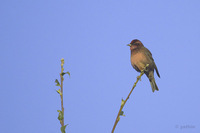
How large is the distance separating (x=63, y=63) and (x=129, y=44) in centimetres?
671

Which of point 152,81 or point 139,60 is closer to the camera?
point 139,60

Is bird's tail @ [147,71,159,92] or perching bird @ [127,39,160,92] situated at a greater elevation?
perching bird @ [127,39,160,92]

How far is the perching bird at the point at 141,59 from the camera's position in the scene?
859 cm

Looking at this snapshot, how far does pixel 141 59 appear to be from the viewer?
28.1ft

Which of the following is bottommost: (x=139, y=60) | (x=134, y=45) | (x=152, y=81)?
(x=152, y=81)

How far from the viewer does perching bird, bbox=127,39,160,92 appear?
28.2 ft

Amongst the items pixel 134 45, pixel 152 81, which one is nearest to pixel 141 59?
pixel 134 45

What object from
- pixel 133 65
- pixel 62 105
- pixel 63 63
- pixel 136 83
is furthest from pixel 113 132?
Answer: pixel 133 65

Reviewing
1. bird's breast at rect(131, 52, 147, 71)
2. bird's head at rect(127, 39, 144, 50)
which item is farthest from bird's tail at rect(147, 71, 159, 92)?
bird's head at rect(127, 39, 144, 50)

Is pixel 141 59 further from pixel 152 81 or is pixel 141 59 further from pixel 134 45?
pixel 152 81

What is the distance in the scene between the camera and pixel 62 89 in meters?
2.38

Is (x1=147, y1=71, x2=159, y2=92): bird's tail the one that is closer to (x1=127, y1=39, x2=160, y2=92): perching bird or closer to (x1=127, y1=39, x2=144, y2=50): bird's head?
(x1=127, y1=39, x2=160, y2=92): perching bird

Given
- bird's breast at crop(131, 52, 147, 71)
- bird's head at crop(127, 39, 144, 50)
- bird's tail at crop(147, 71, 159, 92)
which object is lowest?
bird's tail at crop(147, 71, 159, 92)

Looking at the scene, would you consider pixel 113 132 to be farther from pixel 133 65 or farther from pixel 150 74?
pixel 150 74
